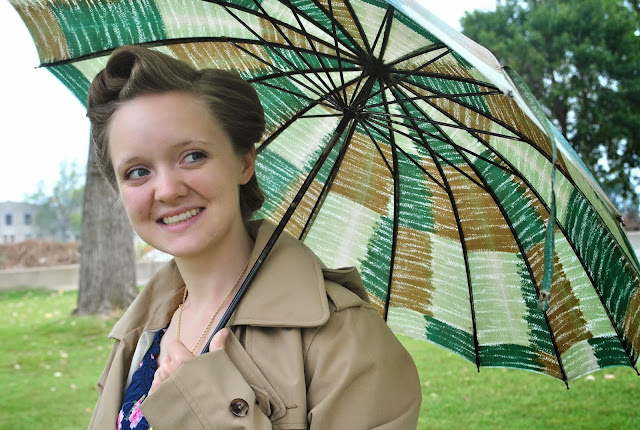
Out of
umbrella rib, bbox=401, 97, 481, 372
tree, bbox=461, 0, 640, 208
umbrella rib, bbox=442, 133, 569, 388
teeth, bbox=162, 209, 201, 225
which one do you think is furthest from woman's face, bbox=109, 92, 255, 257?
tree, bbox=461, 0, 640, 208

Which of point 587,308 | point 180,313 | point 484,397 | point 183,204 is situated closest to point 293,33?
point 183,204

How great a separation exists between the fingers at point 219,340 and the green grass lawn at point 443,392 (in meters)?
3.93

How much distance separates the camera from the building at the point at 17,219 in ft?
107

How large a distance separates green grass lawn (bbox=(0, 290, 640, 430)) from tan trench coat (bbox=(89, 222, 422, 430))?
3837mm

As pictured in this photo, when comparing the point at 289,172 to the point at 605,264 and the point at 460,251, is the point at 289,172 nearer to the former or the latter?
the point at 460,251

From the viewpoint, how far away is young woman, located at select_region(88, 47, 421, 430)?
159 centimetres

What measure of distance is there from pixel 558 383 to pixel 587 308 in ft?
14.4

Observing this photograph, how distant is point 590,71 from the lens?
20.7 metres

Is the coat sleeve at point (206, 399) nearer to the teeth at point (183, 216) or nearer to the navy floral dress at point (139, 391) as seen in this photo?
the navy floral dress at point (139, 391)

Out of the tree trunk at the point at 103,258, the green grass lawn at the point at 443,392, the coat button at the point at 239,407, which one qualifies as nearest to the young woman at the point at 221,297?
the coat button at the point at 239,407

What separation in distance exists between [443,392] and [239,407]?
16.2 feet

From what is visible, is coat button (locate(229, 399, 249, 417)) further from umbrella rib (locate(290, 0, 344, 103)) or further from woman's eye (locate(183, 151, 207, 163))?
umbrella rib (locate(290, 0, 344, 103))

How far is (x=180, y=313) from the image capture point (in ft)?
6.95

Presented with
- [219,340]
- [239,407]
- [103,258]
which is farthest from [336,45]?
[103,258]
